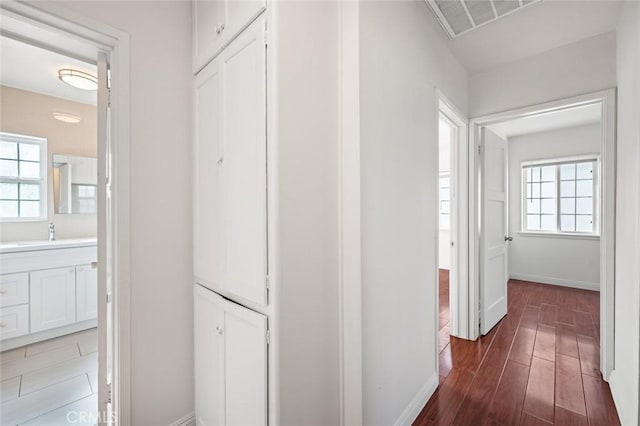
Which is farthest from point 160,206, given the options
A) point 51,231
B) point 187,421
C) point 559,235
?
point 559,235

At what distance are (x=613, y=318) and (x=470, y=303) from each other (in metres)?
0.95

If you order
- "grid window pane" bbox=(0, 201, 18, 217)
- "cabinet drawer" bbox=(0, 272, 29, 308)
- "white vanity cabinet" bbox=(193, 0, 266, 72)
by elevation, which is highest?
"white vanity cabinet" bbox=(193, 0, 266, 72)

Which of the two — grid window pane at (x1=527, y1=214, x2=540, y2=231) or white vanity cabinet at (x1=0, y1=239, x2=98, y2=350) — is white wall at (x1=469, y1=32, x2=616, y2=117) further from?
white vanity cabinet at (x1=0, y1=239, x2=98, y2=350)

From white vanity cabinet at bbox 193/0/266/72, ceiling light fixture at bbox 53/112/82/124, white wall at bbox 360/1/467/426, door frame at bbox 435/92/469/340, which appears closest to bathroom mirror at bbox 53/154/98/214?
ceiling light fixture at bbox 53/112/82/124

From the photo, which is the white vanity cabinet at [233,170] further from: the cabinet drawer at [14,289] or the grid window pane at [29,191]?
the grid window pane at [29,191]

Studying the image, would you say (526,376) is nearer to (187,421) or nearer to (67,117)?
(187,421)

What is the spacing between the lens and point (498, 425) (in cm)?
159

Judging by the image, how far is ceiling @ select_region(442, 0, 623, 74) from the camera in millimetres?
1821

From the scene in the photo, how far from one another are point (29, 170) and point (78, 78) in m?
1.44

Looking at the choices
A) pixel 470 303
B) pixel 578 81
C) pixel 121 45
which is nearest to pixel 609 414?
pixel 470 303

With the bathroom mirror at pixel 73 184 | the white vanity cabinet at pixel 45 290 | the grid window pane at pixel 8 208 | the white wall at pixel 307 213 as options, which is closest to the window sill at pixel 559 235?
the white wall at pixel 307 213

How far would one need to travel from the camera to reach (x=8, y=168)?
2869mm

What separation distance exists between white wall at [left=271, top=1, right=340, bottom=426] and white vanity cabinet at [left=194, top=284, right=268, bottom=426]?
0.12 meters

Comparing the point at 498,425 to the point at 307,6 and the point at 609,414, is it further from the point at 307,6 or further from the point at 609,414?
the point at 307,6
